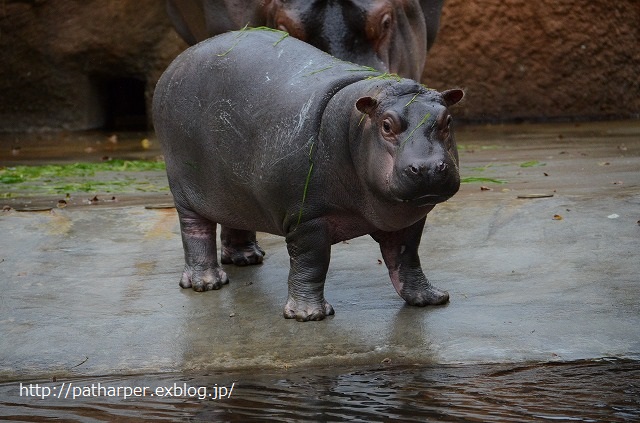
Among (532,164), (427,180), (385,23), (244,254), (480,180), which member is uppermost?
(427,180)

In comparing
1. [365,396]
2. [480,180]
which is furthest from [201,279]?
[480,180]

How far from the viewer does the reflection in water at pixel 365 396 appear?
10.2 ft

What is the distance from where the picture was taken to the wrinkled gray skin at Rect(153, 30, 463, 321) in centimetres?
365

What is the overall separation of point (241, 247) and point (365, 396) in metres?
1.84

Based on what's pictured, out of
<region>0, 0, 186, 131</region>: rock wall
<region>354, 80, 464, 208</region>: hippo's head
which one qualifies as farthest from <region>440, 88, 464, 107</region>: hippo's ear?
<region>0, 0, 186, 131</region>: rock wall

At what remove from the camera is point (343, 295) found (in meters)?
4.42

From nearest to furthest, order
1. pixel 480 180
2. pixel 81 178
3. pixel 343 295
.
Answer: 1. pixel 343 295
2. pixel 480 180
3. pixel 81 178

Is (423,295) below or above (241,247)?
above

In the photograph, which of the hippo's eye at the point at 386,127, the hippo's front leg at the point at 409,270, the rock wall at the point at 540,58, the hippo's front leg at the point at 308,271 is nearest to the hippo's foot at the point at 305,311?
the hippo's front leg at the point at 308,271

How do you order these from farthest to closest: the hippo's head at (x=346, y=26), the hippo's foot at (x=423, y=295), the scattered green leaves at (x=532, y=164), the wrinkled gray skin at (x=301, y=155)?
the scattered green leaves at (x=532, y=164) → the hippo's head at (x=346, y=26) → the hippo's foot at (x=423, y=295) → the wrinkled gray skin at (x=301, y=155)

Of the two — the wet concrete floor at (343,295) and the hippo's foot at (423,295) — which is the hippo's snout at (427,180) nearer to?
the wet concrete floor at (343,295)

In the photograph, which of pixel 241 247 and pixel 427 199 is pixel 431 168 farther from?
pixel 241 247

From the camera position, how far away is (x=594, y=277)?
438 cm

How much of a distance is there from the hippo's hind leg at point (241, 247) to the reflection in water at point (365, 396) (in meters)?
1.45
